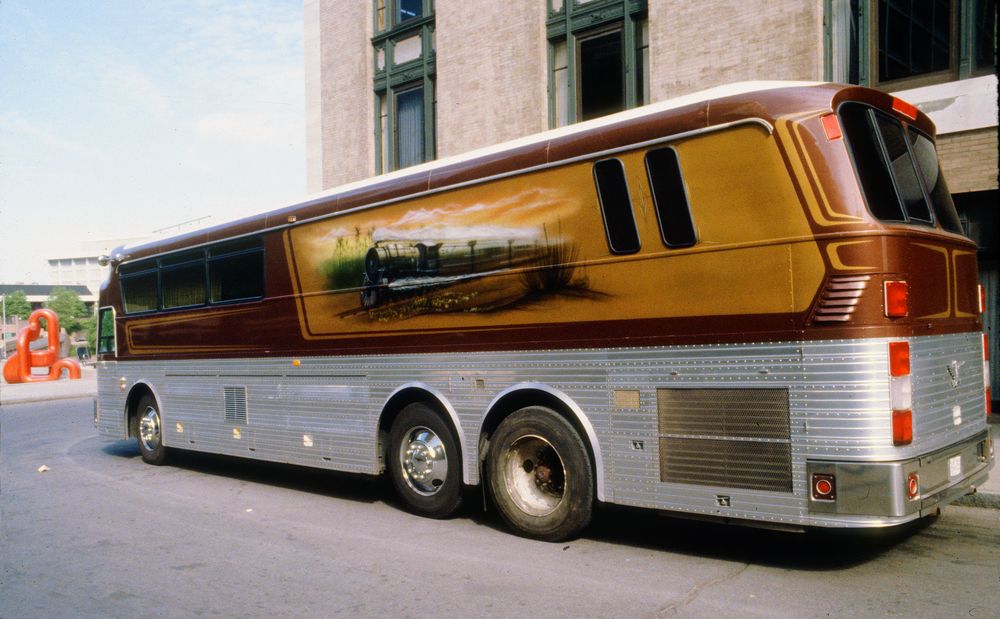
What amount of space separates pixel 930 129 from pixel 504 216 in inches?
141

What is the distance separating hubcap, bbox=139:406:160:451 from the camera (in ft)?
39.4

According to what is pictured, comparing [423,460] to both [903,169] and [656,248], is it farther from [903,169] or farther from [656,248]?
[903,169]

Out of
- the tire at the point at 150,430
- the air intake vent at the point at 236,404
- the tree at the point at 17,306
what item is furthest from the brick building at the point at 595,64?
the tree at the point at 17,306

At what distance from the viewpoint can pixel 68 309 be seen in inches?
4272

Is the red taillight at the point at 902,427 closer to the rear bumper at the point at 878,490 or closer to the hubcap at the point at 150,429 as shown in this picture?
the rear bumper at the point at 878,490

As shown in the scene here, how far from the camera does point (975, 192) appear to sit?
11445 millimetres

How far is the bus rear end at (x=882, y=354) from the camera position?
17.3 feet

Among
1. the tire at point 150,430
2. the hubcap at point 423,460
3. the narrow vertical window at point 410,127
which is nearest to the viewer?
the hubcap at point 423,460

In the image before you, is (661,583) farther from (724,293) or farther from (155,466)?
(155,466)

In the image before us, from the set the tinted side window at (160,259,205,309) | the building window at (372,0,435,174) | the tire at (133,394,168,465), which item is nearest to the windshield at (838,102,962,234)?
the tinted side window at (160,259,205,309)

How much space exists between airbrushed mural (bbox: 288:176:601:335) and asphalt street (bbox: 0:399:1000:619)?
1997mm

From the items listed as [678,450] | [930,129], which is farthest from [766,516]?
[930,129]

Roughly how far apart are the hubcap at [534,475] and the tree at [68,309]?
373 ft

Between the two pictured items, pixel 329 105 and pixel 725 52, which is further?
pixel 329 105
